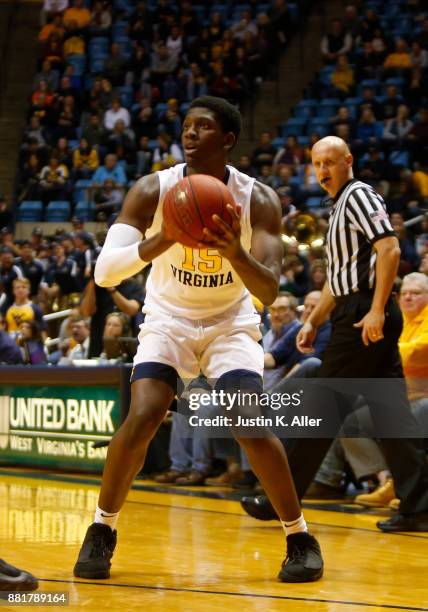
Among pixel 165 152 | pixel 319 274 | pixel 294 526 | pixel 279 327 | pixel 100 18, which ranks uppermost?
pixel 100 18

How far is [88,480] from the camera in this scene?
8.40m

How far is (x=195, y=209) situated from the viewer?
3.84 m

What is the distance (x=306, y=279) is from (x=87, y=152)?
23.9 feet

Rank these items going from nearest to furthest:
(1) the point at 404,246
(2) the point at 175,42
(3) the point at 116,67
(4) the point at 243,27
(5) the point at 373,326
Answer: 1. (5) the point at 373,326
2. (1) the point at 404,246
3. (4) the point at 243,27
4. (2) the point at 175,42
5. (3) the point at 116,67

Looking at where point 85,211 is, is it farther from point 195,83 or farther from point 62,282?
point 195,83

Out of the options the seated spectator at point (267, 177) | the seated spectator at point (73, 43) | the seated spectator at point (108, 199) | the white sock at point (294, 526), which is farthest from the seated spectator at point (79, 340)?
the seated spectator at point (73, 43)

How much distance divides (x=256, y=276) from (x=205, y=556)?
5.26 ft

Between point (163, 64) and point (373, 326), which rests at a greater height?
point (163, 64)

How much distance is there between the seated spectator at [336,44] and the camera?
696 inches

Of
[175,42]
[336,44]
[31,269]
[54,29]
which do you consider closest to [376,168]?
[336,44]

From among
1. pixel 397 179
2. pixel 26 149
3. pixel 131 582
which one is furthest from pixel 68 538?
pixel 26 149

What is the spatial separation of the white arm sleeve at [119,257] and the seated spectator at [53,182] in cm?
1344

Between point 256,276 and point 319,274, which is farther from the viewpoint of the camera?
point 319,274

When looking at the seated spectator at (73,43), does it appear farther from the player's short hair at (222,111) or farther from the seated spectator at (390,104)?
the player's short hair at (222,111)
